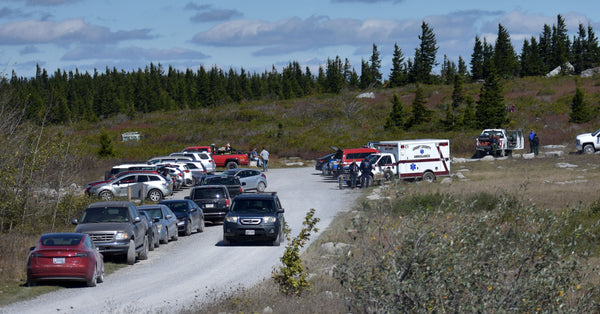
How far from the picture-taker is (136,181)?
3644cm

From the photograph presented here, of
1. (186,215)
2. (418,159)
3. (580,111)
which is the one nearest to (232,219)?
(186,215)

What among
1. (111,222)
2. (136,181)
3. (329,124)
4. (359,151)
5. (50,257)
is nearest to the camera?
(50,257)

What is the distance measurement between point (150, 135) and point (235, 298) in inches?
2905

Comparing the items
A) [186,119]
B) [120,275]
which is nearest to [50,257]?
[120,275]

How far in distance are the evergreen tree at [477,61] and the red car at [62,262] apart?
316ft

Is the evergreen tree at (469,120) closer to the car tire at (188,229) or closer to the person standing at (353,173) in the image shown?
the person standing at (353,173)

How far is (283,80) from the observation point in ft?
465

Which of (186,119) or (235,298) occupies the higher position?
(186,119)

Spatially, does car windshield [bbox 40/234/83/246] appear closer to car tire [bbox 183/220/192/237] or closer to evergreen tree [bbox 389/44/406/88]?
car tire [bbox 183/220/192/237]

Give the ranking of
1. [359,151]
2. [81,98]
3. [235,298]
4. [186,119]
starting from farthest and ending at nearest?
[81,98], [186,119], [359,151], [235,298]

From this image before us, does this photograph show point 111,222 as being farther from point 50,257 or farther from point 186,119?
point 186,119

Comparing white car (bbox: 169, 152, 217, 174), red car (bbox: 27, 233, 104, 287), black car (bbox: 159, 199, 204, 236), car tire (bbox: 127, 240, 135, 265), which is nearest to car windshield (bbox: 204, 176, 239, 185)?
black car (bbox: 159, 199, 204, 236)

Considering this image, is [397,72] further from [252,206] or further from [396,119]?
[252,206]

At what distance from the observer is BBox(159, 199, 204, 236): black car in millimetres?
25922
